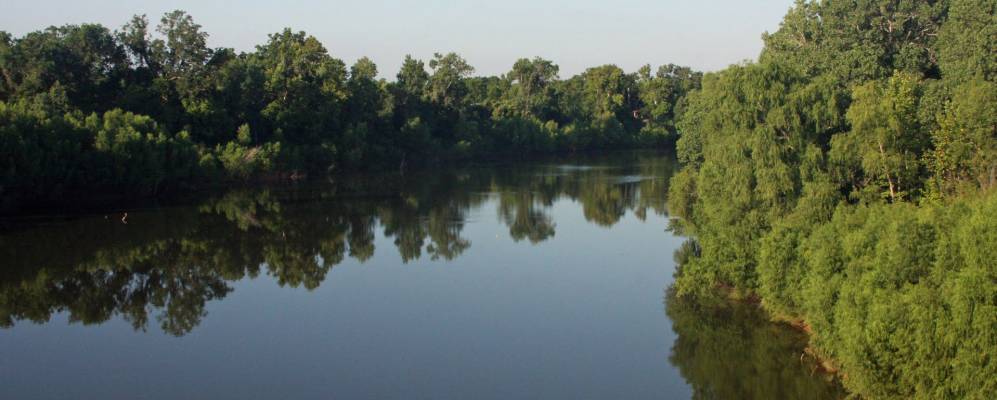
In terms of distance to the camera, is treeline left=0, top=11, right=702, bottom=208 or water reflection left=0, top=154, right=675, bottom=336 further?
treeline left=0, top=11, right=702, bottom=208

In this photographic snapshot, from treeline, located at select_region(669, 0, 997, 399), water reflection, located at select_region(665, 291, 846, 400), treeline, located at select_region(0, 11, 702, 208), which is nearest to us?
treeline, located at select_region(669, 0, 997, 399)

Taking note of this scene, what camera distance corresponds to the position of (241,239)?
37719 mm

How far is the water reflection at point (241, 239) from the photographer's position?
1085 inches

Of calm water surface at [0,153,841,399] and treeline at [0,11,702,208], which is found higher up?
treeline at [0,11,702,208]

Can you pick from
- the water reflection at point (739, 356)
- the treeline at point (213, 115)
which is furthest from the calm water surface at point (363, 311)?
the treeline at point (213, 115)

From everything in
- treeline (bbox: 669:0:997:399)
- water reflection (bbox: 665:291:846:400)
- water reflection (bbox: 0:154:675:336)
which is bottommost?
water reflection (bbox: 665:291:846:400)

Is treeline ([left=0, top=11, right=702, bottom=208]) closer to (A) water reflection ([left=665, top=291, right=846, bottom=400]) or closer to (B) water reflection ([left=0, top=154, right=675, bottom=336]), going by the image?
(B) water reflection ([left=0, top=154, right=675, bottom=336])

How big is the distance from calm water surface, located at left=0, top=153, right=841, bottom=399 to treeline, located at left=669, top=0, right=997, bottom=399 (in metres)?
1.86

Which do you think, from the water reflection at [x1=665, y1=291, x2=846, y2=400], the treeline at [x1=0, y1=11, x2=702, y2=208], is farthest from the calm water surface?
Answer: the treeline at [x1=0, y1=11, x2=702, y2=208]

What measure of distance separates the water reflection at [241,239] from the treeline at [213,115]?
3.95 m

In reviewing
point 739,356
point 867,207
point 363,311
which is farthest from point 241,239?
point 867,207

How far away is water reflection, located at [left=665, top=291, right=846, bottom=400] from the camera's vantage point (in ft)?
63.2

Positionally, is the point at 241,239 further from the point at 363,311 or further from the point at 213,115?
the point at 213,115

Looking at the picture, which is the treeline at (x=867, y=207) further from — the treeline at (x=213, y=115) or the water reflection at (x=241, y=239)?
the treeline at (x=213, y=115)
